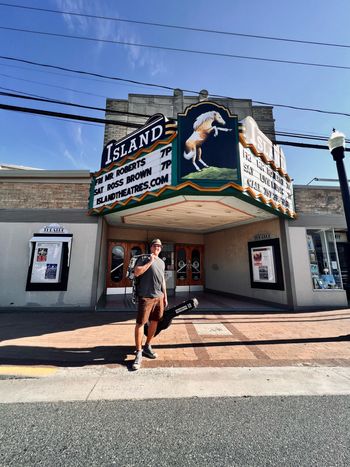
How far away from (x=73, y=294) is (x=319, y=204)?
10171 mm

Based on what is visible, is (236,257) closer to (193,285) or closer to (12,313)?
(193,285)

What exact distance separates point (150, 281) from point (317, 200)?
8.45m

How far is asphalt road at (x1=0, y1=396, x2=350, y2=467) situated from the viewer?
1.79 metres

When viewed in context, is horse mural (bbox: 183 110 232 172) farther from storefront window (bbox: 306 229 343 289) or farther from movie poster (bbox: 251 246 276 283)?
storefront window (bbox: 306 229 343 289)

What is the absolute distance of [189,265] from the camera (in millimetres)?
12266

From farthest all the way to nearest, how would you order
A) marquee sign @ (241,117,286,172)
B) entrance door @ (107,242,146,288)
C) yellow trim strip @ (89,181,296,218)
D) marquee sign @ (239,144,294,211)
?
entrance door @ (107,242,146,288), marquee sign @ (241,117,286,172), marquee sign @ (239,144,294,211), yellow trim strip @ (89,181,296,218)

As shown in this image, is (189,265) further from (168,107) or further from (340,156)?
(168,107)

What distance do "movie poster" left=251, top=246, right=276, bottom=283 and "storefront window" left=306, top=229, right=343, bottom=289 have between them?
4.61ft

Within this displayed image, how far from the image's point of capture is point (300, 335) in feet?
16.8

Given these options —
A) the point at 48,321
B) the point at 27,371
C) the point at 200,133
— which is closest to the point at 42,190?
the point at 48,321

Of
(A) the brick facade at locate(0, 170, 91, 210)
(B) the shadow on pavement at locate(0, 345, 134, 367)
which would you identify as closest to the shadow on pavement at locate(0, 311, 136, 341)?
(B) the shadow on pavement at locate(0, 345, 134, 367)

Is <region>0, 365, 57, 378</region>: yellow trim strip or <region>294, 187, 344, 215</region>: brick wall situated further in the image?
<region>294, 187, 344, 215</region>: brick wall

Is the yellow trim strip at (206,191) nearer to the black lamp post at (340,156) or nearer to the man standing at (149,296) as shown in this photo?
the black lamp post at (340,156)

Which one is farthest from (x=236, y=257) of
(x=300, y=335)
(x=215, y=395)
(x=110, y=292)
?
(x=215, y=395)
